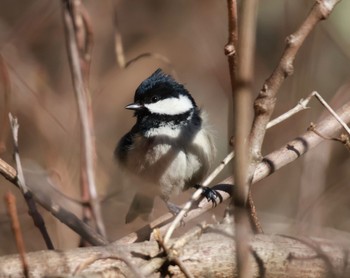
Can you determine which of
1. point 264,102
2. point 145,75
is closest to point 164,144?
point 264,102

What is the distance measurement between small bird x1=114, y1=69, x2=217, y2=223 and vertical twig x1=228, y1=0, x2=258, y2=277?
1826mm

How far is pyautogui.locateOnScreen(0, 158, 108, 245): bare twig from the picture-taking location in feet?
5.40

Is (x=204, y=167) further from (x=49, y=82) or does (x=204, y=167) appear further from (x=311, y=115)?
(x=49, y=82)

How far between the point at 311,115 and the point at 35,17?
169 centimetres

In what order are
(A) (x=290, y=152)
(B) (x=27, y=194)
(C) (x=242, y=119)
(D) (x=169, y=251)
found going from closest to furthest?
(C) (x=242, y=119)
(D) (x=169, y=251)
(B) (x=27, y=194)
(A) (x=290, y=152)

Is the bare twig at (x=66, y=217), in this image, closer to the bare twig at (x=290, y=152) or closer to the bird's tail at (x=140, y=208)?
the bare twig at (x=290, y=152)

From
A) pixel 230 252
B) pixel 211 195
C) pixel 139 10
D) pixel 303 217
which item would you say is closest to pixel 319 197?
pixel 303 217

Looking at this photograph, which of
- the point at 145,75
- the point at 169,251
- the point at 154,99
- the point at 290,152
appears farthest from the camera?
the point at 145,75

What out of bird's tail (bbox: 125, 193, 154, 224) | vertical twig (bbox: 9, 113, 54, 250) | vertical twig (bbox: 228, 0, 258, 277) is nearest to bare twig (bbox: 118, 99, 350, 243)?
vertical twig (bbox: 9, 113, 54, 250)

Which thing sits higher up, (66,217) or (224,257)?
(66,217)

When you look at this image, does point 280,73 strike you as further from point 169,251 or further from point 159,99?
point 159,99

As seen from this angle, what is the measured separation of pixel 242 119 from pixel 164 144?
1900 millimetres

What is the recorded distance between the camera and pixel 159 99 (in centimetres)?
305

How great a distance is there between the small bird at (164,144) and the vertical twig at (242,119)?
183cm
